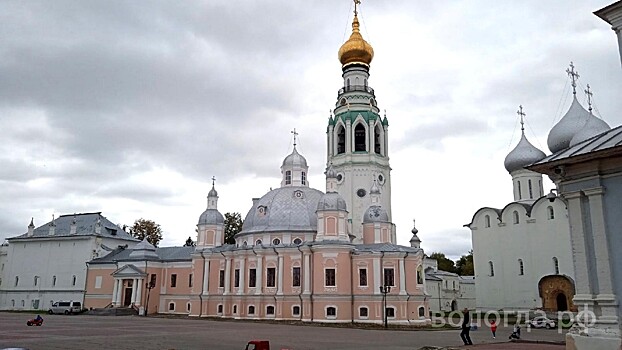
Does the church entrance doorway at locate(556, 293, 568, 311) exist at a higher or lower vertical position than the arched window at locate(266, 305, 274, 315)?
higher

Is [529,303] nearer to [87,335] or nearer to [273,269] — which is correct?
[273,269]

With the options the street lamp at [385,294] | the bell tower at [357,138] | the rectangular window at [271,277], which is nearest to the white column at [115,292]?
the rectangular window at [271,277]

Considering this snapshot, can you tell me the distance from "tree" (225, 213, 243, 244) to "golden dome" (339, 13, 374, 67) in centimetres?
2580

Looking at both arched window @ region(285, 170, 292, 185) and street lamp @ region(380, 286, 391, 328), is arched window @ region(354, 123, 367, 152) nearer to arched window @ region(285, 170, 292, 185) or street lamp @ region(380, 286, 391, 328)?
arched window @ region(285, 170, 292, 185)

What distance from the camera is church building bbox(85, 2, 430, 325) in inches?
1602

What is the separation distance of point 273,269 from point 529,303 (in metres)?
21.5

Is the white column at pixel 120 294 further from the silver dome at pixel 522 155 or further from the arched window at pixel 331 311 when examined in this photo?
the silver dome at pixel 522 155

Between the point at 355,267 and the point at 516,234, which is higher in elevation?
the point at 516,234

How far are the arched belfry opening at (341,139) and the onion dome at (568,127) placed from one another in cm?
1970

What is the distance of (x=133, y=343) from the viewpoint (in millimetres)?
20719

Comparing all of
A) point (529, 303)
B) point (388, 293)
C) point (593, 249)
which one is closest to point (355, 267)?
point (388, 293)

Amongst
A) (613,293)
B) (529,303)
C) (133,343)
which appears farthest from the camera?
(529,303)

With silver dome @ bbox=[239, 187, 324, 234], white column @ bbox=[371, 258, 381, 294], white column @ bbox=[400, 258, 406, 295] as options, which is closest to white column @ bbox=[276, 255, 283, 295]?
silver dome @ bbox=[239, 187, 324, 234]

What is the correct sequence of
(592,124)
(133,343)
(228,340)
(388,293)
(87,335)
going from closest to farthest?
(133,343) → (228,340) → (87,335) → (592,124) → (388,293)
